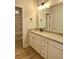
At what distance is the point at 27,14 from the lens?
5.04m

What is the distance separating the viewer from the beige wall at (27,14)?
16.1 ft

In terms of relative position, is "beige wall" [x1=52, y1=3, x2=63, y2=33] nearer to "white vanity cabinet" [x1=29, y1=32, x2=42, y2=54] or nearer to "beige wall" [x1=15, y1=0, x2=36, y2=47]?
"white vanity cabinet" [x1=29, y1=32, x2=42, y2=54]

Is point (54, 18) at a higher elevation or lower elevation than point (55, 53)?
higher

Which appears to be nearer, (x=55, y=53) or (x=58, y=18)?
(x=55, y=53)

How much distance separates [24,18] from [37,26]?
931 mm

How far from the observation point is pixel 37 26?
5.48 meters

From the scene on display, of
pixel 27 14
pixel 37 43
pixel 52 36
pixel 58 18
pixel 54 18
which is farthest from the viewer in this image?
pixel 27 14

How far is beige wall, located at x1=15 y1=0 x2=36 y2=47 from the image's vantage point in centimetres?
489

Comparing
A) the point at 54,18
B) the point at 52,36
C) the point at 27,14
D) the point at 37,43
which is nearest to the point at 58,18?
the point at 54,18

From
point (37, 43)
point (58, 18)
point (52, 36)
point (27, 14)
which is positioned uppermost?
point (27, 14)

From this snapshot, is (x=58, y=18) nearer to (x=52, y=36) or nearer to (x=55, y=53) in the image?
(x=52, y=36)

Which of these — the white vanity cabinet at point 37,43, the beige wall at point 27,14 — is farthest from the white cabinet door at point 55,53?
the beige wall at point 27,14

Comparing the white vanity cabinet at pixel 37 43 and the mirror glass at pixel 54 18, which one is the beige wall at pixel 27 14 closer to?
the white vanity cabinet at pixel 37 43
